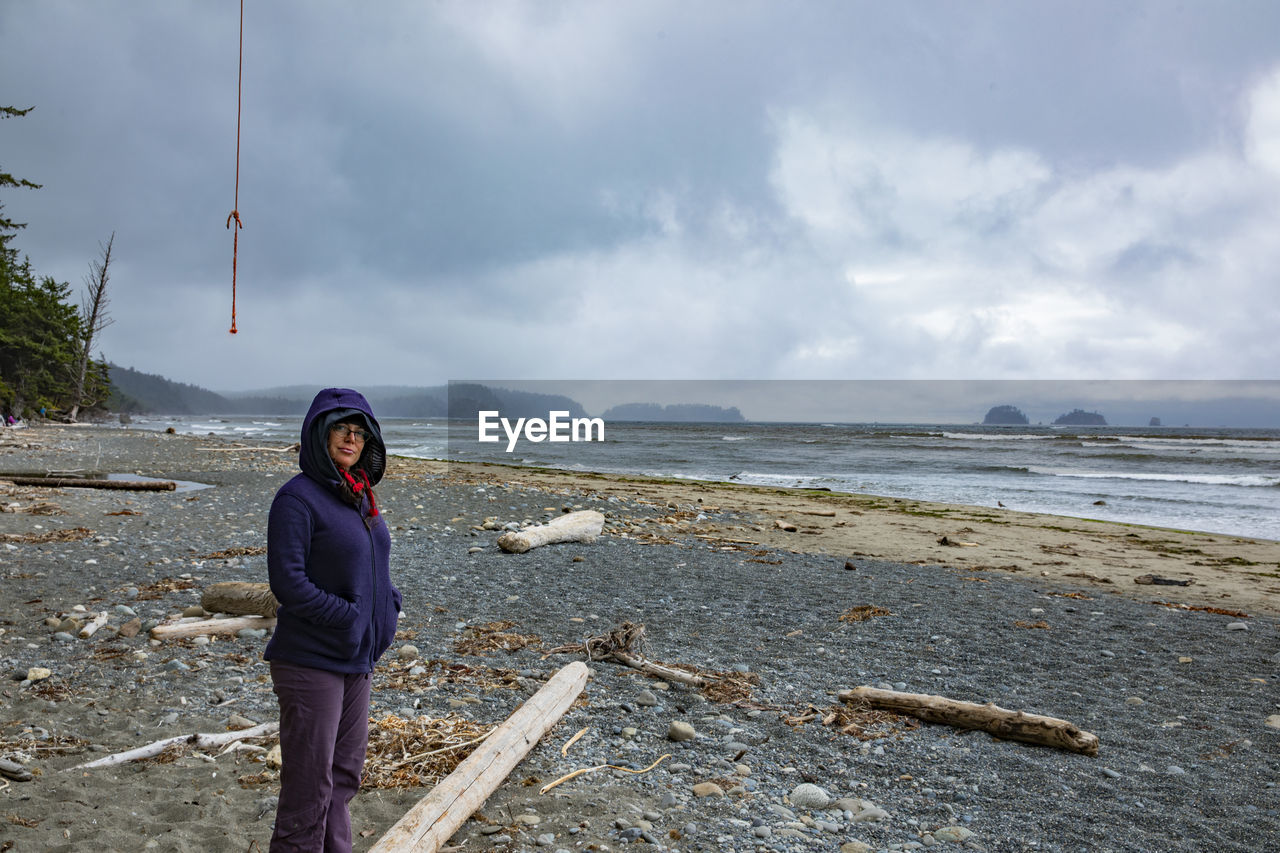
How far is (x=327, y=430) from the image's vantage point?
281 cm

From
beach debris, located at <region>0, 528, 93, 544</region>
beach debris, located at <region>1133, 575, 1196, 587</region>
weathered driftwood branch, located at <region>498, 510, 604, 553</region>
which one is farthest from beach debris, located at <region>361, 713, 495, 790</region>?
beach debris, located at <region>1133, 575, 1196, 587</region>

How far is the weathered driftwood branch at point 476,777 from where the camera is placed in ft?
10.5

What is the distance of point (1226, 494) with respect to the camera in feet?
82.6

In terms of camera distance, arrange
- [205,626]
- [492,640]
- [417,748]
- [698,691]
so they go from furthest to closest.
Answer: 1. [492,640]
2. [205,626]
3. [698,691]
4. [417,748]

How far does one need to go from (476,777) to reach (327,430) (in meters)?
2.14

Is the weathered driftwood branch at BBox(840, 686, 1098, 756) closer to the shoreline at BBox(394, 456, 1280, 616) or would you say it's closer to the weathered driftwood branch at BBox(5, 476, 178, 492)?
the shoreline at BBox(394, 456, 1280, 616)

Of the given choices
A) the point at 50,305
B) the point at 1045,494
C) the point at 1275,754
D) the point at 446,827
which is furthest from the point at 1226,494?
the point at 50,305

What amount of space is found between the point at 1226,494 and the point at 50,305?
222ft

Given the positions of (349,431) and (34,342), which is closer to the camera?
(349,431)

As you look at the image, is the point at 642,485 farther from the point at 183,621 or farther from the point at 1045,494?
the point at 183,621

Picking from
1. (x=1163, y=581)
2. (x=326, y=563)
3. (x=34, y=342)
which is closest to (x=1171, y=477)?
(x=1163, y=581)

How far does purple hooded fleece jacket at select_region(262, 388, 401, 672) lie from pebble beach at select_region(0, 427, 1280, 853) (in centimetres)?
134

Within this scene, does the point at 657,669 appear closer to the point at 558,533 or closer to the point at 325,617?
the point at 325,617

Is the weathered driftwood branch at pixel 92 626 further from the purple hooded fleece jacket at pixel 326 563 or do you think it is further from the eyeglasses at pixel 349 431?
the eyeglasses at pixel 349 431
